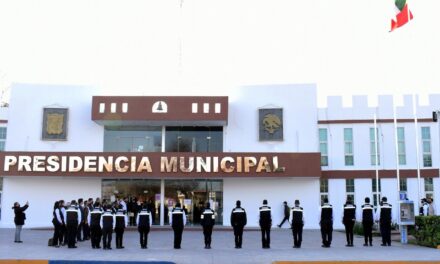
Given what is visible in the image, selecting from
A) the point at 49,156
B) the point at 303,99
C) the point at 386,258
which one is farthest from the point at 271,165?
the point at 386,258

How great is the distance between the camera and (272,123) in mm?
33781

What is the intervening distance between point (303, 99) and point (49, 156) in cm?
1662

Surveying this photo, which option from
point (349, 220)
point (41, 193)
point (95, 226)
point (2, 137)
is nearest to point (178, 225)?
point (95, 226)

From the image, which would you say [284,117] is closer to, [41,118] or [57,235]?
[41,118]

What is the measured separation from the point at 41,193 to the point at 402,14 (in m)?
24.2

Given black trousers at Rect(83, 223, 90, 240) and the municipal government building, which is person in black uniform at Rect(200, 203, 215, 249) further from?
the municipal government building

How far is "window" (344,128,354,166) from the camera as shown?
34.0 metres

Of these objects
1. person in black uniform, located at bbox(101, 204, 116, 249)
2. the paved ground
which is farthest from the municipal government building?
person in black uniform, located at bbox(101, 204, 116, 249)

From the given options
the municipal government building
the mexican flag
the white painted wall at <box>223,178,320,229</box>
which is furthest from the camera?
the white painted wall at <box>223,178,320,229</box>

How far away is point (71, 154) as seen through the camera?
104ft

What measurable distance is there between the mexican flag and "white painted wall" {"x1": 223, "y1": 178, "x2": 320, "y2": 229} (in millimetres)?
12552

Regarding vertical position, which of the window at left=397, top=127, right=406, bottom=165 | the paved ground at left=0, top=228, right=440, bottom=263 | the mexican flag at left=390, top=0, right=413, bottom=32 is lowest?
the paved ground at left=0, top=228, right=440, bottom=263

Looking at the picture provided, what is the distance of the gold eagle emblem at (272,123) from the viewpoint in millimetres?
33719

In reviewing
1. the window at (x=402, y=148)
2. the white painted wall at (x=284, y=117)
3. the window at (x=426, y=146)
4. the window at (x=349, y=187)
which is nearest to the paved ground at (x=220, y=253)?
the window at (x=349, y=187)
